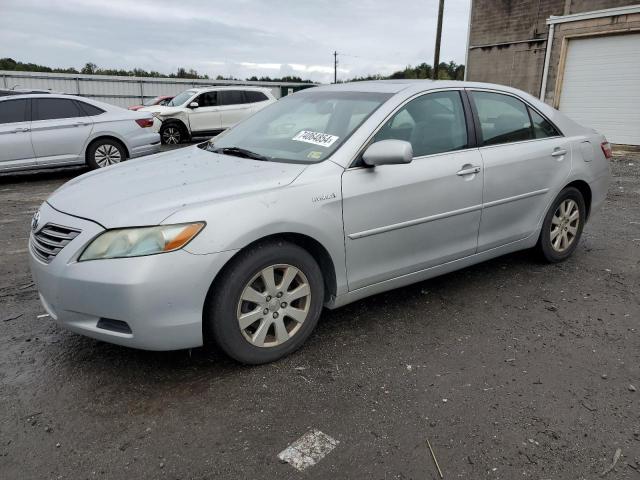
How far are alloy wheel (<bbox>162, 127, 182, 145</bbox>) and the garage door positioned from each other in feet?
39.4

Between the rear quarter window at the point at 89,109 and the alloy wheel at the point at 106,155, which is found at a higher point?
the rear quarter window at the point at 89,109

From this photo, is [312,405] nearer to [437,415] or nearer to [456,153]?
[437,415]

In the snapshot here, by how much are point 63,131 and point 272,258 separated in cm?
761

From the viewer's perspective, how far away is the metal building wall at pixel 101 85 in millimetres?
19797

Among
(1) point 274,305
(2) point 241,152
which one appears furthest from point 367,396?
(2) point 241,152

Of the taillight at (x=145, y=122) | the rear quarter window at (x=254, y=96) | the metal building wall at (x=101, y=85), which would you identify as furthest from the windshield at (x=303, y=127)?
the metal building wall at (x=101, y=85)

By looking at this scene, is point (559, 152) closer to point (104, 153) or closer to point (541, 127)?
point (541, 127)

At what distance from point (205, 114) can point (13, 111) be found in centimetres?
744

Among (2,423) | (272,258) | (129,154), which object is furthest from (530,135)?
(129,154)

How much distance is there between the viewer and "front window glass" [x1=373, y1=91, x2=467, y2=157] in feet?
11.1

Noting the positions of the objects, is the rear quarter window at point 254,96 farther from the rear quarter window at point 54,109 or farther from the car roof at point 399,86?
the car roof at point 399,86

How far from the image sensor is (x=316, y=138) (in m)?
3.34

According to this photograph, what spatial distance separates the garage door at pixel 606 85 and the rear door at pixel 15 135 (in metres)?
14.6

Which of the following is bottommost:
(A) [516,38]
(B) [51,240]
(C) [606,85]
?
(B) [51,240]
